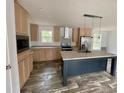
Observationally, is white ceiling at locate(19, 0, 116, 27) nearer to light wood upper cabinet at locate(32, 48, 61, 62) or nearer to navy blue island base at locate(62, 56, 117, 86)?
navy blue island base at locate(62, 56, 117, 86)

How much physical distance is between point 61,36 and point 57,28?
0.57 meters

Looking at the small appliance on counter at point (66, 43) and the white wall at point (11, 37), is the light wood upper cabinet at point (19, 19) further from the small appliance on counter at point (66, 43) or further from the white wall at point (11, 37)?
the small appliance on counter at point (66, 43)

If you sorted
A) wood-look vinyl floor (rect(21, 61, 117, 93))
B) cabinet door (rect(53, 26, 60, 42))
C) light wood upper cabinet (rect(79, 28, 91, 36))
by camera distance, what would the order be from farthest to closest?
light wood upper cabinet (rect(79, 28, 91, 36))
cabinet door (rect(53, 26, 60, 42))
wood-look vinyl floor (rect(21, 61, 117, 93))

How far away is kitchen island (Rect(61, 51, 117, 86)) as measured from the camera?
2936 mm

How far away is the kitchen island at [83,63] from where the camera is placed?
2936 mm

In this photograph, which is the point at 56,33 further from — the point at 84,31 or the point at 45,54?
the point at 84,31

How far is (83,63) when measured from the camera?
345 cm

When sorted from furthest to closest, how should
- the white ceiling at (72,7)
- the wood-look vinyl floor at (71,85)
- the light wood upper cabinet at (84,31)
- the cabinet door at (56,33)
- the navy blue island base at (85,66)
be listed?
the light wood upper cabinet at (84,31) < the cabinet door at (56,33) < the navy blue island base at (85,66) < the white ceiling at (72,7) < the wood-look vinyl floor at (71,85)

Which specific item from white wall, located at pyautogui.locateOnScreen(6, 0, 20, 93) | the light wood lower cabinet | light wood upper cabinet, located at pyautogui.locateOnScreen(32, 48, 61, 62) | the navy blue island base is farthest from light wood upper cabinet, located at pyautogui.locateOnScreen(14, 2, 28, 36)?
light wood upper cabinet, located at pyautogui.locateOnScreen(32, 48, 61, 62)

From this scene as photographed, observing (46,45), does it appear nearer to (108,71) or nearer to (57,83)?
(57,83)

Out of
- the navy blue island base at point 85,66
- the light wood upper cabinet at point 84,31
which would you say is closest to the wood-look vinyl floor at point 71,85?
the navy blue island base at point 85,66

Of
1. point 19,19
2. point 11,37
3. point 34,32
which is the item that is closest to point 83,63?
point 19,19
